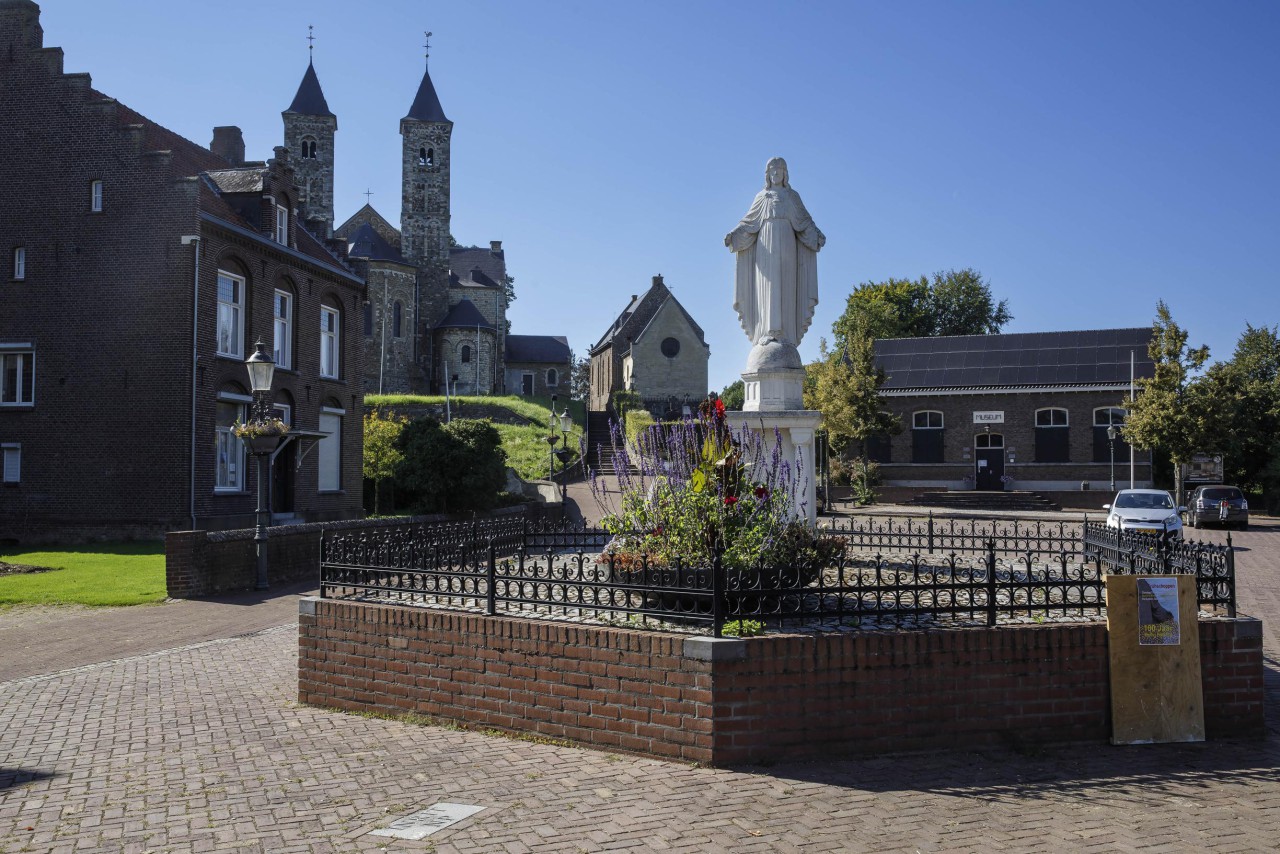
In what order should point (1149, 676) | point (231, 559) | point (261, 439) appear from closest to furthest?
point (1149, 676)
point (231, 559)
point (261, 439)

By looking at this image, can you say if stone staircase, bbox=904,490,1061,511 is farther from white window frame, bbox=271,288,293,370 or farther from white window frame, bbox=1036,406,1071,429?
white window frame, bbox=271,288,293,370

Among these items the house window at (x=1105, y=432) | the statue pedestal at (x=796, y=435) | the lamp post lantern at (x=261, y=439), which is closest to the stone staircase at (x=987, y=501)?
the house window at (x=1105, y=432)

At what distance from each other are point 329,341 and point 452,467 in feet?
20.5

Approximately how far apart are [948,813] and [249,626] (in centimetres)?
1068

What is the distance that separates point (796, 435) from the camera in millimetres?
11703

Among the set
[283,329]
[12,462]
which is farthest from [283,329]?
[12,462]

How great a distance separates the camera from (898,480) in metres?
49.2

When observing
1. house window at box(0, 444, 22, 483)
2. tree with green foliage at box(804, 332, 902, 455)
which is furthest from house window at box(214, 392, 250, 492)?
tree with green foliage at box(804, 332, 902, 455)

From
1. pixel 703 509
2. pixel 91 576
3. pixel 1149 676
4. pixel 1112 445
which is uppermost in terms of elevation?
pixel 1112 445

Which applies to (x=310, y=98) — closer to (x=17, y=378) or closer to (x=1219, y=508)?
(x=17, y=378)

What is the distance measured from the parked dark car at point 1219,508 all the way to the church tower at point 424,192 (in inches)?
2042

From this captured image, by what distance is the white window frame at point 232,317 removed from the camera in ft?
87.1

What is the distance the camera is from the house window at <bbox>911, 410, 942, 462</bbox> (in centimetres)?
4866

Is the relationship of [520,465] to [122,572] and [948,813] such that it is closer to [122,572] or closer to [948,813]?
[122,572]
